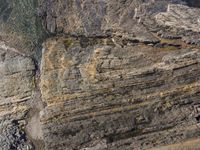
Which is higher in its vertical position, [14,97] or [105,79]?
[105,79]

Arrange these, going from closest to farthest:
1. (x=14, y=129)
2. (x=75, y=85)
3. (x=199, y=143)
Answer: (x=199, y=143)
(x=75, y=85)
(x=14, y=129)

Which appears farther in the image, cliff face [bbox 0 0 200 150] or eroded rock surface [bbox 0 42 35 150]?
Result: eroded rock surface [bbox 0 42 35 150]

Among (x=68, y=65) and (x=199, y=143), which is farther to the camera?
(x=68, y=65)

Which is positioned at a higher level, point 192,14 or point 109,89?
point 192,14

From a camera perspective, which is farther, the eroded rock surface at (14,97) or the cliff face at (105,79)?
the eroded rock surface at (14,97)

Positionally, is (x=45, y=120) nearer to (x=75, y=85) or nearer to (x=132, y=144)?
(x=75, y=85)

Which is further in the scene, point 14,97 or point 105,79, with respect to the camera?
point 14,97

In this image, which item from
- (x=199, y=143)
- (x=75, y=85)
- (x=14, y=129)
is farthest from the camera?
(x=14, y=129)

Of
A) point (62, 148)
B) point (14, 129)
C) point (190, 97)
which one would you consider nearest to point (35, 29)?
point (14, 129)
